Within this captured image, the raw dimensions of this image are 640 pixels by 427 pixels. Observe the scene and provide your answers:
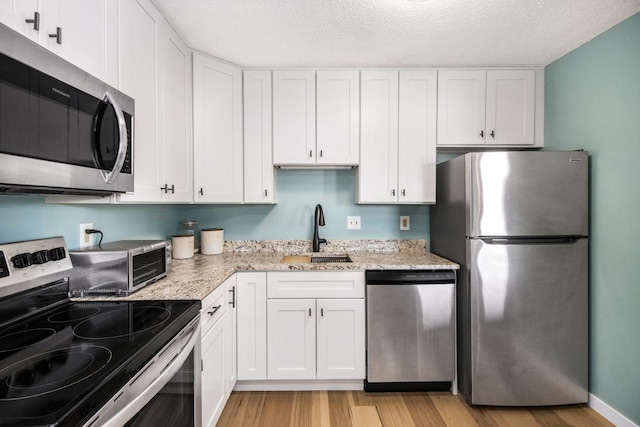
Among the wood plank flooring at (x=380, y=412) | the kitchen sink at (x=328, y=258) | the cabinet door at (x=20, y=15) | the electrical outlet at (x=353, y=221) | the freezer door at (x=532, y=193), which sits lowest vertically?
the wood plank flooring at (x=380, y=412)

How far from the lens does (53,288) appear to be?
1.17 metres

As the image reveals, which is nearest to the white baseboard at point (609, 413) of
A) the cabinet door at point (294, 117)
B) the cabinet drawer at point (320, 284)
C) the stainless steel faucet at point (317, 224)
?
the cabinet drawer at point (320, 284)

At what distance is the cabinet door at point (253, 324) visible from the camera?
204cm

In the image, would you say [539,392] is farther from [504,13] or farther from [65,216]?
[65,216]

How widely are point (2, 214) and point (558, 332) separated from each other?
2897mm

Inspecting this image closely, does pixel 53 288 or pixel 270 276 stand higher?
pixel 53 288

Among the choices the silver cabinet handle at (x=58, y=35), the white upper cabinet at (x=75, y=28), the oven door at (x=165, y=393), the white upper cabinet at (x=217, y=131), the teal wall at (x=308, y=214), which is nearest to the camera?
the oven door at (x=165, y=393)

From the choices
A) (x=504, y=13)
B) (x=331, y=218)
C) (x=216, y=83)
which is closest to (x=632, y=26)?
(x=504, y=13)

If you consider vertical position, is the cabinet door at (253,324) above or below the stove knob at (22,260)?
below

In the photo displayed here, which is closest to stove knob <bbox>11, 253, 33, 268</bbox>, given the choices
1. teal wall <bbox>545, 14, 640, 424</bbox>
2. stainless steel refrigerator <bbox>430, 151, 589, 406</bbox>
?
stainless steel refrigerator <bbox>430, 151, 589, 406</bbox>

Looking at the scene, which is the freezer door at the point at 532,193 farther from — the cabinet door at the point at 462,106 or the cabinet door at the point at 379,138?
the cabinet door at the point at 379,138

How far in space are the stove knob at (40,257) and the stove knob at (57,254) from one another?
19 mm

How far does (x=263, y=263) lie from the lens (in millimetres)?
2086

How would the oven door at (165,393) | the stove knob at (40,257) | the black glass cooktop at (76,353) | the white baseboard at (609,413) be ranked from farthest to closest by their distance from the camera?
the white baseboard at (609,413)
the stove knob at (40,257)
the oven door at (165,393)
the black glass cooktop at (76,353)
